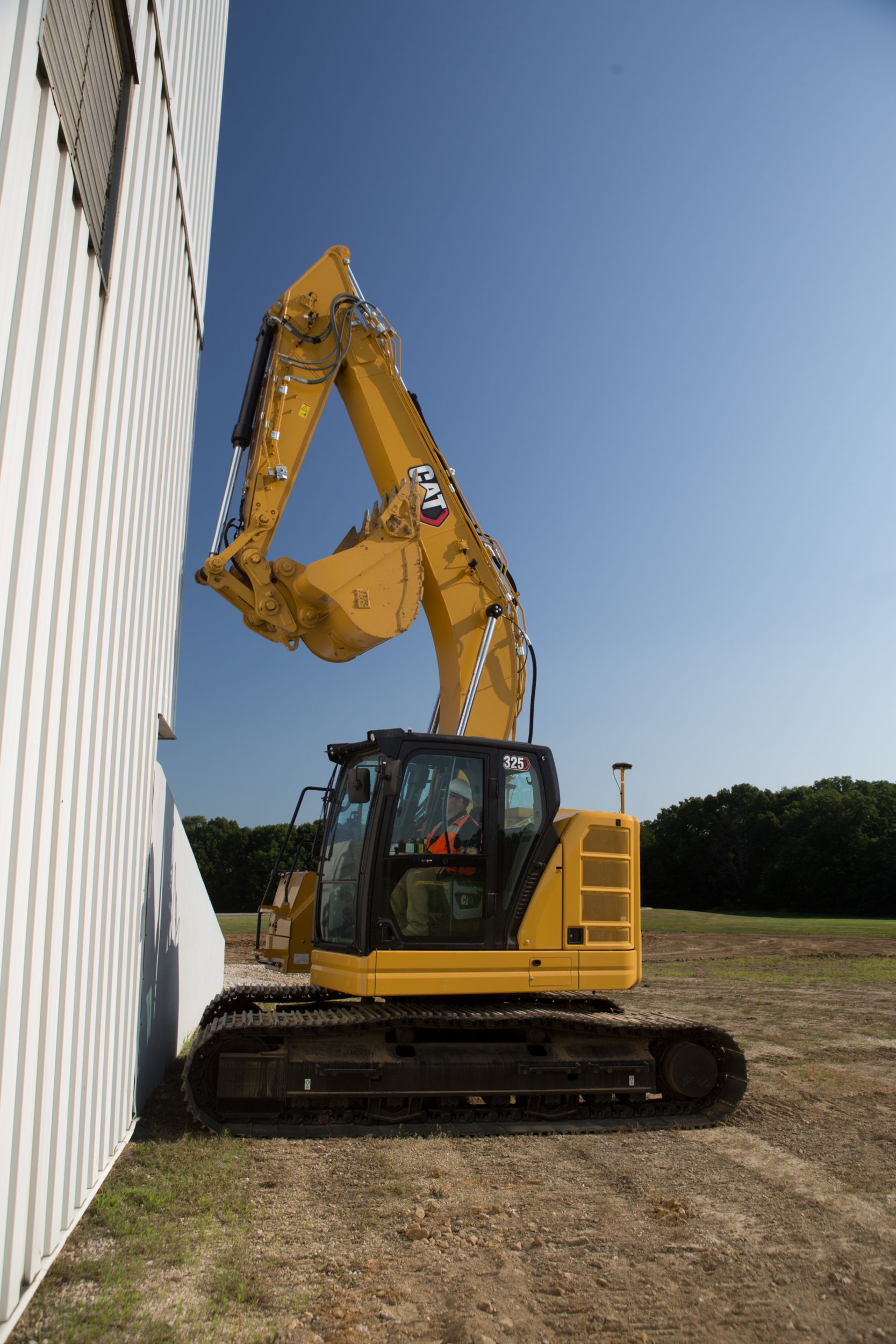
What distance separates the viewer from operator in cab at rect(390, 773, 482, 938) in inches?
286

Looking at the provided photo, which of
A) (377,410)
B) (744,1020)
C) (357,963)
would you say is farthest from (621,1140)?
(377,410)

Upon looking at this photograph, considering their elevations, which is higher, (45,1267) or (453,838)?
(453,838)

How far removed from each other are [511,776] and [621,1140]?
9.64 feet

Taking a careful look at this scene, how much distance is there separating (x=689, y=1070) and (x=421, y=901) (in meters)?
2.84

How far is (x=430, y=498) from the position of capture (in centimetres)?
930

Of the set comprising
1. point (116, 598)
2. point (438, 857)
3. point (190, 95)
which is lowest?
point (438, 857)

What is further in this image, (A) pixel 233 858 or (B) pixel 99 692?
(A) pixel 233 858

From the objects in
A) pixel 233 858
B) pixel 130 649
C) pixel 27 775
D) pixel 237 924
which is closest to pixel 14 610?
pixel 27 775

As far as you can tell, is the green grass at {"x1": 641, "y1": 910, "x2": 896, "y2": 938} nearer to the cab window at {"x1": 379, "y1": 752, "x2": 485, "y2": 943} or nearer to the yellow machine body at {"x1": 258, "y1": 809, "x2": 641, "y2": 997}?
the yellow machine body at {"x1": 258, "y1": 809, "x2": 641, "y2": 997}

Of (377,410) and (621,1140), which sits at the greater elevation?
(377,410)

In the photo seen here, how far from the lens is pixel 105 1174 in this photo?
211 inches

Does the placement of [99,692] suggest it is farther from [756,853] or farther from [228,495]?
[756,853]

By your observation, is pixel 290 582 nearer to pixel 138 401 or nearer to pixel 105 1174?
pixel 138 401

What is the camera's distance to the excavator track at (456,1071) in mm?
7059
